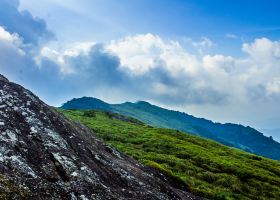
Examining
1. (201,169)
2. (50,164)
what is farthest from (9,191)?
(201,169)

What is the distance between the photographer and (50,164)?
1936cm

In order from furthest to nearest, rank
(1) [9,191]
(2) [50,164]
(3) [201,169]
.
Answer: (3) [201,169] → (2) [50,164] → (1) [9,191]

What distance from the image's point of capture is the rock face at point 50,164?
17.3 metres

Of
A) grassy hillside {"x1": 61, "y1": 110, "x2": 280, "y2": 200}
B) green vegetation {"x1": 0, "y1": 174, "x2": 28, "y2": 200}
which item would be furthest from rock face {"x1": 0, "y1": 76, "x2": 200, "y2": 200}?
grassy hillside {"x1": 61, "y1": 110, "x2": 280, "y2": 200}

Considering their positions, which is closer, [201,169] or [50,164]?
[50,164]

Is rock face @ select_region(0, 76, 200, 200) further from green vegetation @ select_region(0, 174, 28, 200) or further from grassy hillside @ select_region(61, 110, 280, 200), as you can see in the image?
grassy hillside @ select_region(61, 110, 280, 200)

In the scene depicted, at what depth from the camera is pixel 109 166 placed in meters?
23.8

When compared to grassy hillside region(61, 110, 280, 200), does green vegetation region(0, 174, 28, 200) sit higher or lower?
lower

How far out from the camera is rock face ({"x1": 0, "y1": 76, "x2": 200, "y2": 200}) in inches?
683

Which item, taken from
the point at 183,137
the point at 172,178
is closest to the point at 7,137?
the point at 172,178

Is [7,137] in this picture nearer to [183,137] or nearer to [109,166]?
[109,166]

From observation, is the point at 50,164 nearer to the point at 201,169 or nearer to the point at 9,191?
the point at 9,191

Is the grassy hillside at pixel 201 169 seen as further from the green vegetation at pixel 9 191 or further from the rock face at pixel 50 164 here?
the green vegetation at pixel 9 191

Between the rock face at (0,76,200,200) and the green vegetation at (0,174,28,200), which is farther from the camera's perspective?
the rock face at (0,76,200,200)
